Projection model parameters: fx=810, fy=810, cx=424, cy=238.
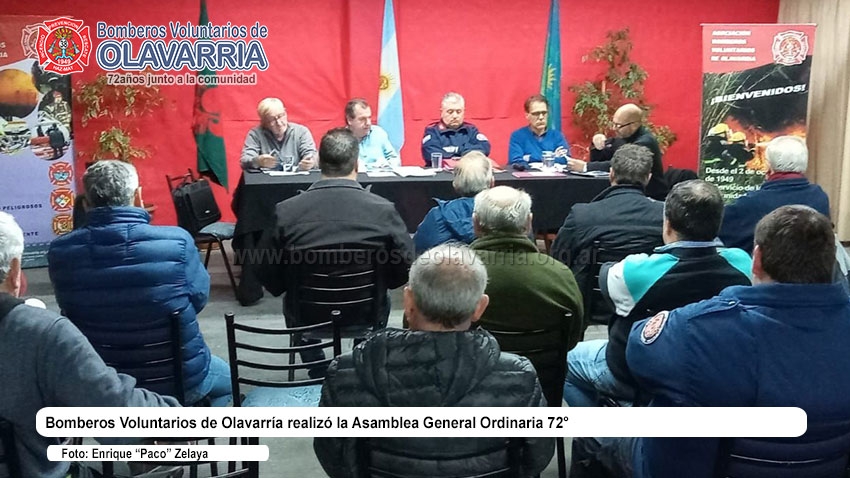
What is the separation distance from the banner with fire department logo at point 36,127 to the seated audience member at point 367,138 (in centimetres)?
216

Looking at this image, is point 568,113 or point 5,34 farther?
point 568,113

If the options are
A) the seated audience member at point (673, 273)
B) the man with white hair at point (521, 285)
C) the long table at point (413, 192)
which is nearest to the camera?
the seated audience member at point (673, 273)

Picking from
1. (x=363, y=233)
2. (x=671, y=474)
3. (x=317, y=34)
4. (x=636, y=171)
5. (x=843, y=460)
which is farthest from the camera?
(x=317, y=34)

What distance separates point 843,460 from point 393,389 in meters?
1.03

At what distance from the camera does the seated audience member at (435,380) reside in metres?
1.74

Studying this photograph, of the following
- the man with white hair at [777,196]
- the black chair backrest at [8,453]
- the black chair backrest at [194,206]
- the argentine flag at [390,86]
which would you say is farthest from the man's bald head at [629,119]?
the black chair backrest at [8,453]

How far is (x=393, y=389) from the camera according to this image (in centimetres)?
174

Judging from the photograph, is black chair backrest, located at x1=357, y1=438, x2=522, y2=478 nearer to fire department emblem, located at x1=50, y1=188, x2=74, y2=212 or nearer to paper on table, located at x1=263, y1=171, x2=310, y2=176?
paper on table, located at x1=263, y1=171, x2=310, y2=176

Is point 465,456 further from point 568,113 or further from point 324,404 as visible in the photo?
point 568,113

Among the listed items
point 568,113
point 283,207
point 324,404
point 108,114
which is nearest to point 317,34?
point 108,114

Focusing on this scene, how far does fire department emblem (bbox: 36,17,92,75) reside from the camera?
5941 mm

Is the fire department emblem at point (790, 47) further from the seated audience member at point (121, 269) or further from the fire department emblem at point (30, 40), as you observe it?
the fire department emblem at point (30, 40)
